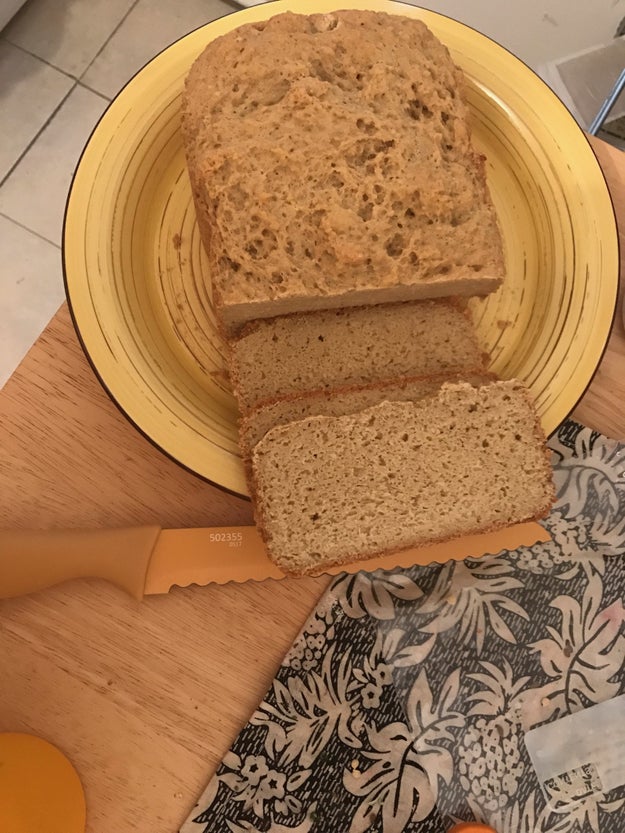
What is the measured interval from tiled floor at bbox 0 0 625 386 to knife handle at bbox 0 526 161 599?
1.25 metres

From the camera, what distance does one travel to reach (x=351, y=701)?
4.01ft

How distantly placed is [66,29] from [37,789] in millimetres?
2491

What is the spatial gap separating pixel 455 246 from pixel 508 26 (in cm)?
123

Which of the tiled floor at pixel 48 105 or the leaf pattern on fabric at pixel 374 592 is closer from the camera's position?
the leaf pattern on fabric at pixel 374 592

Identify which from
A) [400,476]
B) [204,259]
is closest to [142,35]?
[204,259]

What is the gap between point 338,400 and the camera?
1279mm

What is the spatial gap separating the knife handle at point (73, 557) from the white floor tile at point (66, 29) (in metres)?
1.96

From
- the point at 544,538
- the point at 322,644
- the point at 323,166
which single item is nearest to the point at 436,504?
the point at 544,538

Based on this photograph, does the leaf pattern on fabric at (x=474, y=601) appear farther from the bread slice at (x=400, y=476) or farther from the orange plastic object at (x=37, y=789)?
the orange plastic object at (x=37, y=789)

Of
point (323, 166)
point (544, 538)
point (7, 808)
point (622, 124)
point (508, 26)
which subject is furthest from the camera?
point (622, 124)

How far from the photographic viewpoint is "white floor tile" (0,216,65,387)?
2285mm

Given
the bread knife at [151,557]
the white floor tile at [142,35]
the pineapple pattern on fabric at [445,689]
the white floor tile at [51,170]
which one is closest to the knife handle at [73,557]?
the bread knife at [151,557]

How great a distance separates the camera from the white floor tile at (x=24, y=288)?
90.0 inches

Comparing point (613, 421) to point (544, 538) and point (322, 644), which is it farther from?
point (322, 644)
